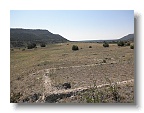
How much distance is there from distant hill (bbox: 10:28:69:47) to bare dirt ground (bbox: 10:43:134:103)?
5.4 inches

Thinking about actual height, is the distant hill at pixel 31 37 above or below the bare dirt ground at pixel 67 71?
above

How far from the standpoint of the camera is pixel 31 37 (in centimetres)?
610

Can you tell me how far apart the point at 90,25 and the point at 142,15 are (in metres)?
0.96

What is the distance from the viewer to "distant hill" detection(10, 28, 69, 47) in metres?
5.82

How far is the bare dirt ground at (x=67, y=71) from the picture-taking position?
572 cm

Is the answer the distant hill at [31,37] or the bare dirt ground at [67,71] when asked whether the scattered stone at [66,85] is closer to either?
the bare dirt ground at [67,71]

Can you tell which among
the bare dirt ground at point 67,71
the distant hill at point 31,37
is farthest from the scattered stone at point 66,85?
the distant hill at point 31,37

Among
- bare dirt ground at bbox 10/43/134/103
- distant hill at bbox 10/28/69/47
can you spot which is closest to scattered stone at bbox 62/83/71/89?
bare dirt ground at bbox 10/43/134/103

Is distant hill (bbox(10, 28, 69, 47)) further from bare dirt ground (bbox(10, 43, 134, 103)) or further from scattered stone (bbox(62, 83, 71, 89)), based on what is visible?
scattered stone (bbox(62, 83, 71, 89))

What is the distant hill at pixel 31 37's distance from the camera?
Result: 19.1 ft

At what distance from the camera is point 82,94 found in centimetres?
572

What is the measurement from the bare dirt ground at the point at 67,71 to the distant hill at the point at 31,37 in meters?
0.14
